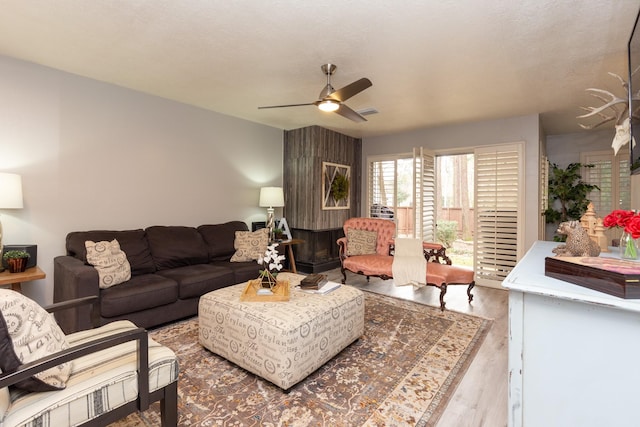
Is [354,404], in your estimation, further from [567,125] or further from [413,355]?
[567,125]

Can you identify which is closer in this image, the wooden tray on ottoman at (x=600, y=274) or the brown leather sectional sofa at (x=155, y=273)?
the wooden tray on ottoman at (x=600, y=274)

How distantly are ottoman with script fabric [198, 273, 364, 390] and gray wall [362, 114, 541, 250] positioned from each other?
3307 millimetres

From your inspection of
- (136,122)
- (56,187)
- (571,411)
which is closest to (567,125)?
(571,411)

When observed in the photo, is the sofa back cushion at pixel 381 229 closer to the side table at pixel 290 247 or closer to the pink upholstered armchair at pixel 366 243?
the pink upholstered armchair at pixel 366 243

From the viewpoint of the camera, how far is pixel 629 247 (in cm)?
138

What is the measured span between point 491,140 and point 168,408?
5.16 m

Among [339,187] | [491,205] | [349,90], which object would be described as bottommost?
[491,205]

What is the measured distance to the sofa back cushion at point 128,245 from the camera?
123 inches

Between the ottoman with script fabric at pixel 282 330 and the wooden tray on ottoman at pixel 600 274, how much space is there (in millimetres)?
1482

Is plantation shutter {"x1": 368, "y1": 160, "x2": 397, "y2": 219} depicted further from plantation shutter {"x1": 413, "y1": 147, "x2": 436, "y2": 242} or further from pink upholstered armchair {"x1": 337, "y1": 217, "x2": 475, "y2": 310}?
pink upholstered armchair {"x1": 337, "y1": 217, "x2": 475, "y2": 310}

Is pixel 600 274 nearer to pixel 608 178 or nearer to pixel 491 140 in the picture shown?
pixel 491 140

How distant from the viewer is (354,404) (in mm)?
1963

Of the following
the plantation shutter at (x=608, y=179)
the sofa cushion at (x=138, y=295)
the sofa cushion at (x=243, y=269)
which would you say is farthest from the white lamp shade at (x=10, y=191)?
the plantation shutter at (x=608, y=179)

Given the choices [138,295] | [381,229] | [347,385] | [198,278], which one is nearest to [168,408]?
[347,385]
